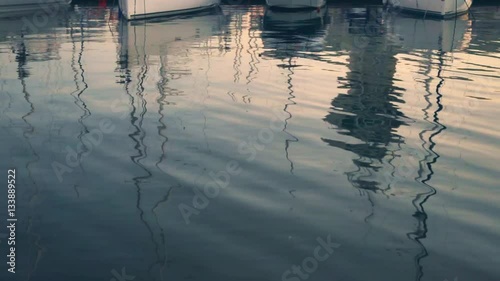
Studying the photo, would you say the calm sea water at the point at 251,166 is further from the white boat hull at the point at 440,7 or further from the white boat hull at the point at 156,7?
the white boat hull at the point at 440,7

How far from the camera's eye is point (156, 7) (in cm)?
5209

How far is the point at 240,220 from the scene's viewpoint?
10.3m

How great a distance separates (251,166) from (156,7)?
40420mm

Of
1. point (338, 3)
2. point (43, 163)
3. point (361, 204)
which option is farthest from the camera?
point (338, 3)

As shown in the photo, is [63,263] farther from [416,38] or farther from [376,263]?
[416,38]

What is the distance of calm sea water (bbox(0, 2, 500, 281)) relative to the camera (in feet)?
29.5

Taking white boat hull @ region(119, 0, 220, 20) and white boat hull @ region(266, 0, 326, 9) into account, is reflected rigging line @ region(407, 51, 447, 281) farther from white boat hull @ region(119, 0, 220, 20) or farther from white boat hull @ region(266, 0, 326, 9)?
white boat hull @ region(266, 0, 326, 9)

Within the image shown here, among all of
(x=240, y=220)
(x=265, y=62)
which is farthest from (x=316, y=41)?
(x=240, y=220)

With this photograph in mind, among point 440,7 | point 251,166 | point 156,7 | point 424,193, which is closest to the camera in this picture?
point 424,193

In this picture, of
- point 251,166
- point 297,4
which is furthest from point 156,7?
point 251,166

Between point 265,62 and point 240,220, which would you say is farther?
point 265,62

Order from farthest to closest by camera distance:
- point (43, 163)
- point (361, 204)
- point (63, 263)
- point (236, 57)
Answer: point (236, 57), point (43, 163), point (361, 204), point (63, 263)

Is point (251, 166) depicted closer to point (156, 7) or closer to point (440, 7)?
point (156, 7)

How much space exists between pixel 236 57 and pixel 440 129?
46.0 ft
